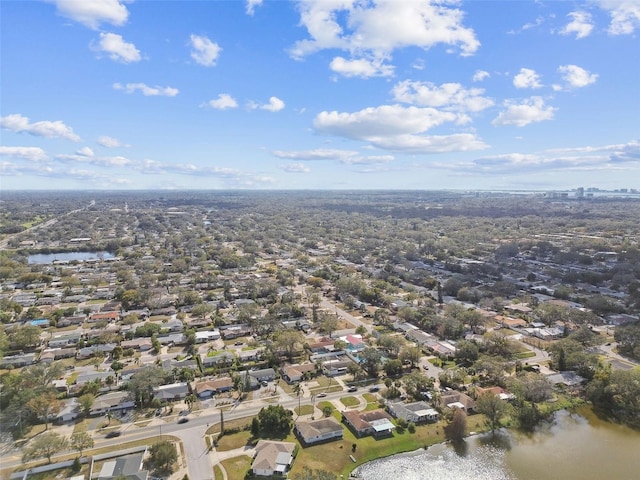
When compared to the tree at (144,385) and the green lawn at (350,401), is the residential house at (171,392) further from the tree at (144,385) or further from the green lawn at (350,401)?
the green lawn at (350,401)

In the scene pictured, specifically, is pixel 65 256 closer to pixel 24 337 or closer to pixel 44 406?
pixel 24 337

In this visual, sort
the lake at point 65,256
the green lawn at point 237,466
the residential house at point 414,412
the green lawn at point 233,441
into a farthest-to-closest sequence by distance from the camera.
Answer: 1. the lake at point 65,256
2. the residential house at point 414,412
3. the green lawn at point 233,441
4. the green lawn at point 237,466

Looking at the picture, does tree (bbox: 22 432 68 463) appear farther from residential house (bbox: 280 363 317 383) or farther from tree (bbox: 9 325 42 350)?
tree (bbox: 9 325 42 350)

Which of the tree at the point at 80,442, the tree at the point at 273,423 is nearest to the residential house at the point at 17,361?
the tree at the point at 80,442

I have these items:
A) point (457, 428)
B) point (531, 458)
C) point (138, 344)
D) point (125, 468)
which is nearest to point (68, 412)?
point (125, 468)

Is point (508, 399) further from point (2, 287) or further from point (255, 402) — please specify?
point (2, 287)

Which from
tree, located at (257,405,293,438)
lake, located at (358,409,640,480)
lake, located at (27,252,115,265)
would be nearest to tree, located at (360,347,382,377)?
lake, located at (358,409,640,480)
